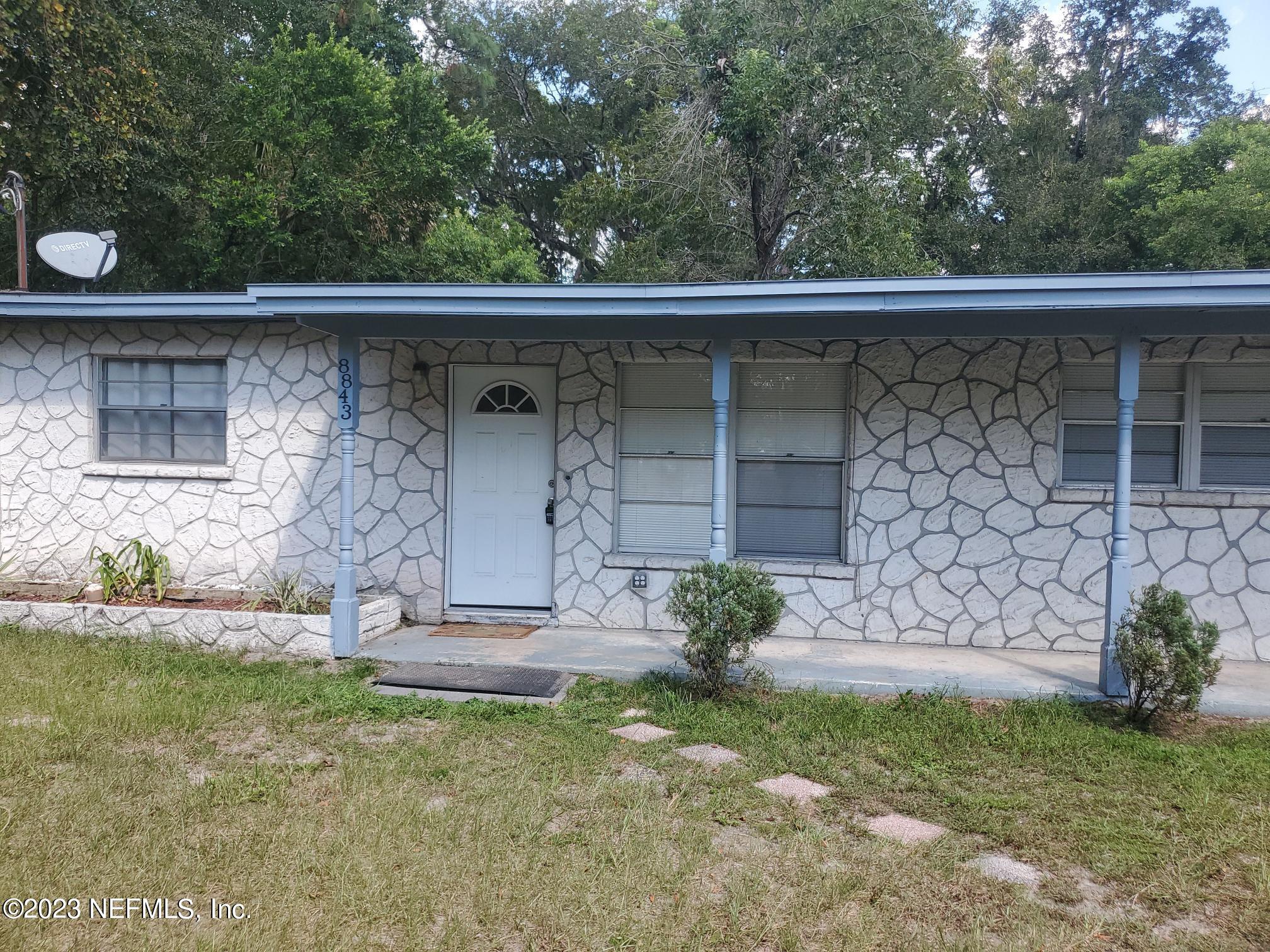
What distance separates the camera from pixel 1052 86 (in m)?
20.3

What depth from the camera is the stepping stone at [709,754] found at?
4688 mm

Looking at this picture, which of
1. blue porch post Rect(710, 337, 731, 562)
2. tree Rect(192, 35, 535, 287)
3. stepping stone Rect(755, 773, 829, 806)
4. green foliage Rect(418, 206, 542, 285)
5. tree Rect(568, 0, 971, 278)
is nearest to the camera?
stepping stone Rect(755, 773, 829, 806)

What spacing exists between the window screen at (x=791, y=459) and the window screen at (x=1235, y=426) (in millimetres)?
2714

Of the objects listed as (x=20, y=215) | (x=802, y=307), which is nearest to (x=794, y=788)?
(x=802, y=307)

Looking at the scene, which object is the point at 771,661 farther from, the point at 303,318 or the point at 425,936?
the point at 303,318

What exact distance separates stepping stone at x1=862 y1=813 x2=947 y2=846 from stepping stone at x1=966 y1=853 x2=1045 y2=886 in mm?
242

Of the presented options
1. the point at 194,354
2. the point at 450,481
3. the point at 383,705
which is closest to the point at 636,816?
the point at 383,705

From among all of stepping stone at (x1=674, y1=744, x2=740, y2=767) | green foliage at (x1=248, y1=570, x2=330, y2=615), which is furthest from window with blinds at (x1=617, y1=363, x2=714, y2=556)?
stepping stone at (x1=674, y1=744, x2=740, y2=767)

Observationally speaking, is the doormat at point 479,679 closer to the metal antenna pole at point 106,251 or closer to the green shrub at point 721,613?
the green shrub at point 721,613

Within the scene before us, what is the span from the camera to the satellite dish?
8344mm

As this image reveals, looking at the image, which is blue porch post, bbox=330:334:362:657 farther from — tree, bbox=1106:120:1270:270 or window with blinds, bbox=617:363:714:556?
tree, bbox=1106:120:1270:270

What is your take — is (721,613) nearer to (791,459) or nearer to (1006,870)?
(791,459)

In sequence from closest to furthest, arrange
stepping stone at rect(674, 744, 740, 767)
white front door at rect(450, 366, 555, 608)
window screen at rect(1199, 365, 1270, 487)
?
1. stepping stone at rect(674, 744, 740, 767)
2. window screen at rect(1199, 365, 1270, 487)
3. white front door at rect(450, 366, 555, 608)

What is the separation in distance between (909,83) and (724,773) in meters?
13.0
